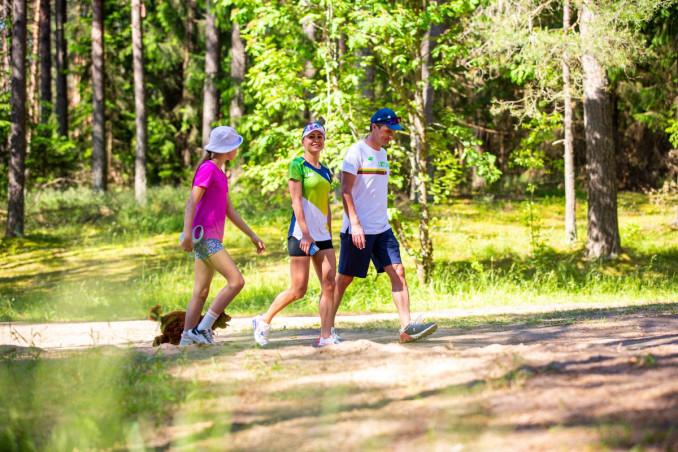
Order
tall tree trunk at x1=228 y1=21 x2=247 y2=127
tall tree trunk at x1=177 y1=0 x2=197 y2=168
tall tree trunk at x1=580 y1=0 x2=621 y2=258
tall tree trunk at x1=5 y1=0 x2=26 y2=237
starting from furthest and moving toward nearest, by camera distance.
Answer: tall tree trunk at x1=177 y1=0 x2=197 y2=168 → tall tree trunk at x1=228 y1=21 x2=247 y2=127 → tall tree trunk at x1=5 y1=0 x2=26 y2=237 → tall tree trunk at x1=580 y1=0 x2=621 y2=258

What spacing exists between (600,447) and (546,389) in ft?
3.00

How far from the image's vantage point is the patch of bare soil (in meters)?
4.59

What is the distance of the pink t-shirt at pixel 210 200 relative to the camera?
25.7 feet

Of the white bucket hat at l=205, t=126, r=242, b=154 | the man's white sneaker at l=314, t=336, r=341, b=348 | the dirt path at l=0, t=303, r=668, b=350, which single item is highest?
the white bucket hat at l=205, t=126, r=242, b=154

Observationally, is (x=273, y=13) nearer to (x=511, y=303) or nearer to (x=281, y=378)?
(x=511, y=303)

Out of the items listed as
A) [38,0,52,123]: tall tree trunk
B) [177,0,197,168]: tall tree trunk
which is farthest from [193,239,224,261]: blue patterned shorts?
[38,0,52,123]: tall tree trunk

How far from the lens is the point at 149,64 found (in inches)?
1628

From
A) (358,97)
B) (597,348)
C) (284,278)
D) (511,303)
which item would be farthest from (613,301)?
(597,348)

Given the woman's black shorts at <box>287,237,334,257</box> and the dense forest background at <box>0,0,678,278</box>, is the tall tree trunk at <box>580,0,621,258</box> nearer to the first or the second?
the dense forest background at <box>0,0,678,278</box>

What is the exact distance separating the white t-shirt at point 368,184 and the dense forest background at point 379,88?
251 inches

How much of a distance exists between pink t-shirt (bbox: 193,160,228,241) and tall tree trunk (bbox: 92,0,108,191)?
25.8 meters

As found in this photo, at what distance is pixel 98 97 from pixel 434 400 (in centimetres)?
3123

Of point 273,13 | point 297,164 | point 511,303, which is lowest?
point 511,303

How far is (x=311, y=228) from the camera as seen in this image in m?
7.89
